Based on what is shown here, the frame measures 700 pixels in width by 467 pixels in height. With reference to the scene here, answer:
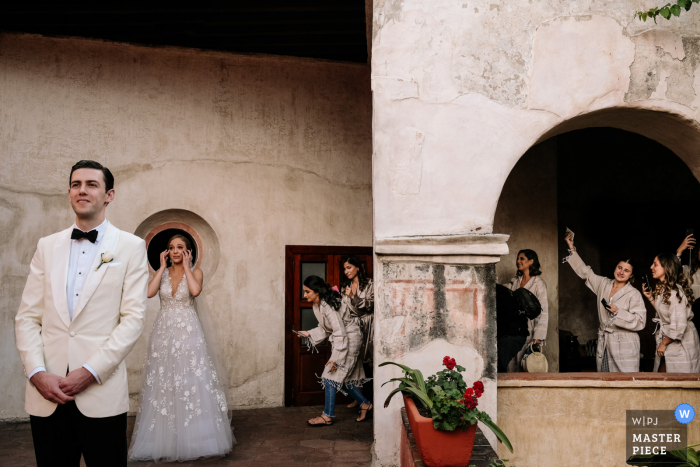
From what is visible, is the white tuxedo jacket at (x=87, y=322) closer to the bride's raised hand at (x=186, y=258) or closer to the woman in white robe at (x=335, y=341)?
the bride's raised hand at (x=186, y=258)

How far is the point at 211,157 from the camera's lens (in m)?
7.27

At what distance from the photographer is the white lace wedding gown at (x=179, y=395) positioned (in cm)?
498

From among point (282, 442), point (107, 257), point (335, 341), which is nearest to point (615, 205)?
point (335, 341)

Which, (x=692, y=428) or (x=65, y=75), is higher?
(x=65, y=75)

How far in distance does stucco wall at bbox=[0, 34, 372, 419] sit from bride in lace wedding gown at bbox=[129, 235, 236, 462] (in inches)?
65.3

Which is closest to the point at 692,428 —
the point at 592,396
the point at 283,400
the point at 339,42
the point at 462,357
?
the point at 592,396

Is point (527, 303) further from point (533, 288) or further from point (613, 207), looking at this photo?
point (613, 207)

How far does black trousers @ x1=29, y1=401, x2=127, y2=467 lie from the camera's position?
2.89 m

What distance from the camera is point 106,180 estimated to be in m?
3.07

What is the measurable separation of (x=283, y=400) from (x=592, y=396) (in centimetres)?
411

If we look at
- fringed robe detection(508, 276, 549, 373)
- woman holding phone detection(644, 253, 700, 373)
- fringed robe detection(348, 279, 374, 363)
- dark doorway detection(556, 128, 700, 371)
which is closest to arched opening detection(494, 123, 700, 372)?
dark doorway detection(556, 128, 700, 371)

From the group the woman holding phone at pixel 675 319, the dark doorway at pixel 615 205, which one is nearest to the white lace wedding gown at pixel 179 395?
the woman holding phone at pixel 675 319

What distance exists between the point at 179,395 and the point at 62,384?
94.1 inches

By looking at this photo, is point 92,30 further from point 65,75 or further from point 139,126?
point 139,126
